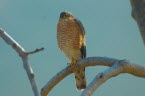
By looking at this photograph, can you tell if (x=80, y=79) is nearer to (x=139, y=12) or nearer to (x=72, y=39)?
(x=72, y=39)

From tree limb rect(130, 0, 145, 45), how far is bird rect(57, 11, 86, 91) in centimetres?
326

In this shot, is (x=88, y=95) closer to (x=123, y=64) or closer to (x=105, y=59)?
(x=123, y=64)

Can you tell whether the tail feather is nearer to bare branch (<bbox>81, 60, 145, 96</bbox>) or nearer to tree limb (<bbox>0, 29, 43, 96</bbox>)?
tree limb (<bbox>0, 29, 43, 96</bbox>)

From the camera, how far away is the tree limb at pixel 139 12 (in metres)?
1.21

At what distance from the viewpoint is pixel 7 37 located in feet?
8.75

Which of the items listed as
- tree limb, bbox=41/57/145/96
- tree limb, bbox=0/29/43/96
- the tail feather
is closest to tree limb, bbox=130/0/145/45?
tree limb, bbox=41/57/145/96

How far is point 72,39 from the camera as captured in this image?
190 inches

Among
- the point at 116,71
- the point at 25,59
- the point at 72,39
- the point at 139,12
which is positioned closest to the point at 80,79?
the point at 72,39

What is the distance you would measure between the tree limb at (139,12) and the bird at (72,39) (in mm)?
3261

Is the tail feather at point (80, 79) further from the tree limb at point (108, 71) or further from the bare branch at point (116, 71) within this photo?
the bare branch at point (116, 71)

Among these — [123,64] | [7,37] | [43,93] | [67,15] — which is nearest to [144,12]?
[123,64]

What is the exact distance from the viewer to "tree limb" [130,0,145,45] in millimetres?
1206

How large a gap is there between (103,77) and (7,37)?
4.12 ft

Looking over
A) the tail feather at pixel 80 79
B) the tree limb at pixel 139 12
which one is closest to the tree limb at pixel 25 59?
the tree limb at pixel 139 12
